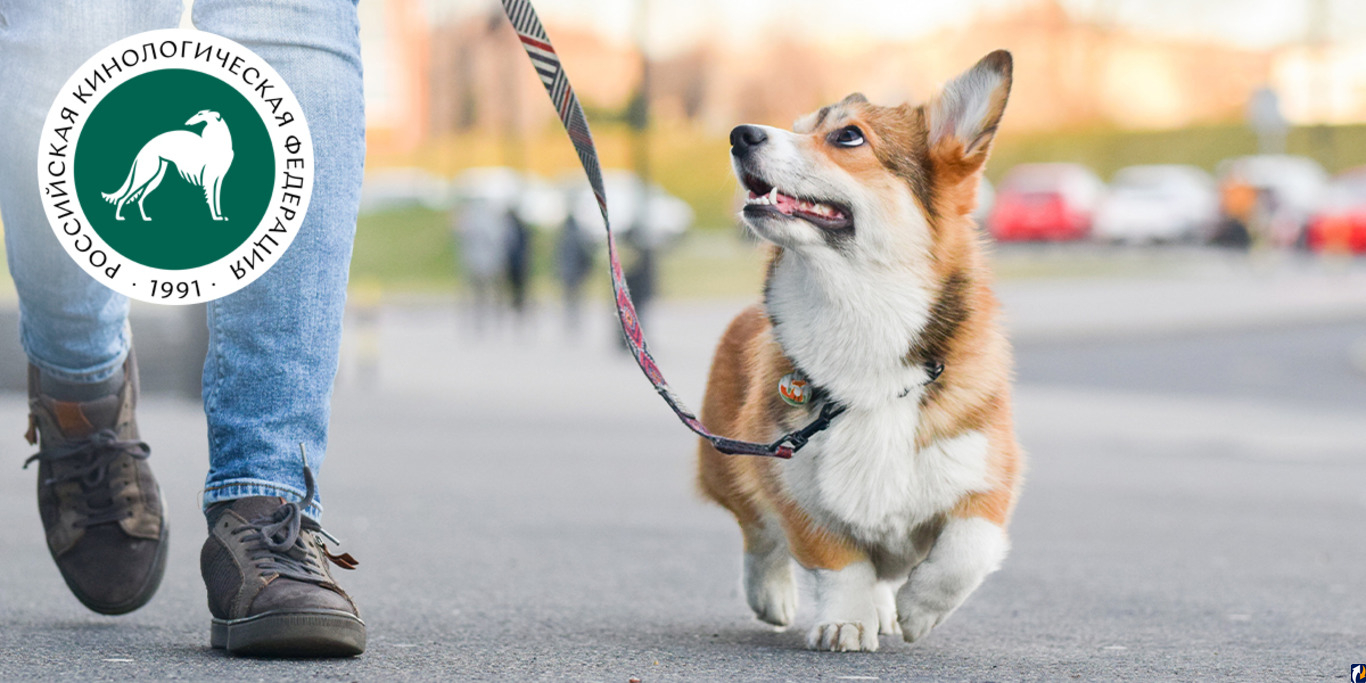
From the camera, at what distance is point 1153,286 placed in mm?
25516

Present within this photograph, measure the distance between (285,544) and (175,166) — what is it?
726 millimetres

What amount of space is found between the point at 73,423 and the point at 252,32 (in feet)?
3.06

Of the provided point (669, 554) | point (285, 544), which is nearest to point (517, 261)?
point (669, 554)

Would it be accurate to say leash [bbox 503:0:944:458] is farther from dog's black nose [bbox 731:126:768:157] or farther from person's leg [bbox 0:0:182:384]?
person's leg [bbox 0:0:182:384]

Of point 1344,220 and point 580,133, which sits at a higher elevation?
point 1344,220

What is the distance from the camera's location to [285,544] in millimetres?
2766

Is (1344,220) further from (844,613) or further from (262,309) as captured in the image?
(262,309)

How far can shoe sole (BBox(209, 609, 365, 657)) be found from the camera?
2652mm

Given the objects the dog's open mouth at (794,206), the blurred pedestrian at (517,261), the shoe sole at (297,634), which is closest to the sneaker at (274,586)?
the shoe sole at (297,634)

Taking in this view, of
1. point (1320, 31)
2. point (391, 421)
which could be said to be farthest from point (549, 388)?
point (1320, 31)

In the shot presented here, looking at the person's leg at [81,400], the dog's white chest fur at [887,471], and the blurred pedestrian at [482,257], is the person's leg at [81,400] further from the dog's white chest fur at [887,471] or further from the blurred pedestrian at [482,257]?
the blurred pedestrian at [482,257]

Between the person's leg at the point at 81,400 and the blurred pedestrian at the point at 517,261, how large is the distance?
709 inches

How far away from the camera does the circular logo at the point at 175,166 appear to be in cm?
289

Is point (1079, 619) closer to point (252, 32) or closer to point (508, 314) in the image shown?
point (252, 32)
